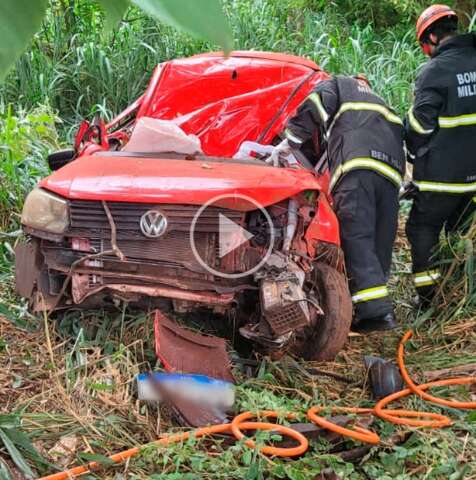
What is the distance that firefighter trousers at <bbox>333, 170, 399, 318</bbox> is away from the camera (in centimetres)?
306

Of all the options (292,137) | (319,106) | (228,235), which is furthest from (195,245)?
(319,106)

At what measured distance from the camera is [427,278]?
3.63 meters

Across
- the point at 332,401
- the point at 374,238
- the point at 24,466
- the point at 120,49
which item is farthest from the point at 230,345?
the point at 120,49

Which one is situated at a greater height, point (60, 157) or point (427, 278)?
point (60, 157)

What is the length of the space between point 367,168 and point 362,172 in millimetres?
30

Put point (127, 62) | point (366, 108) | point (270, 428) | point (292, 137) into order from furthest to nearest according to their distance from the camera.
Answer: point (127, 62) → point (292, 137) → point (366, 108) → point (270, 428)

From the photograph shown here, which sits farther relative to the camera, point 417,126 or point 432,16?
point 432,16

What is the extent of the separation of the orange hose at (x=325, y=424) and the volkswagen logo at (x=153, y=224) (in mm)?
780

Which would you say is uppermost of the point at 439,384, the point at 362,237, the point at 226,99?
the point at 226,99

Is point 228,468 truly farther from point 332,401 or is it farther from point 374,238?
point 374,238

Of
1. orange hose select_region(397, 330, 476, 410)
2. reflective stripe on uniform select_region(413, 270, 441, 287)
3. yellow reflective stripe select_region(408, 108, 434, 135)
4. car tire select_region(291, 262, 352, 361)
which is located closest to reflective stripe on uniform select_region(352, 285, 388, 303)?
car tire select_region(291, 262, 352, 361)

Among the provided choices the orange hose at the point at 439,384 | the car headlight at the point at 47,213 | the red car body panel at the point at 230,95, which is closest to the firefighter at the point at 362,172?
the orange hose at the point at 439,384

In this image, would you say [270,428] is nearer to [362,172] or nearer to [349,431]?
[349,431]

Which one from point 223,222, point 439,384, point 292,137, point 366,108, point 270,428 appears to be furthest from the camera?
point 292,137
